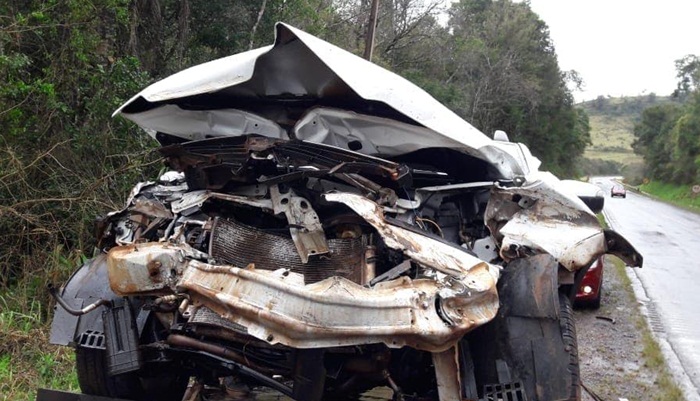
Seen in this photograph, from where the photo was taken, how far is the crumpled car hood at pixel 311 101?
146 inches

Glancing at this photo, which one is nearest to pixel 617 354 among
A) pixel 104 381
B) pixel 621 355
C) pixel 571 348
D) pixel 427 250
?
pixel 621 355

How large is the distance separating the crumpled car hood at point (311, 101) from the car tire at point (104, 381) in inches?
58.9

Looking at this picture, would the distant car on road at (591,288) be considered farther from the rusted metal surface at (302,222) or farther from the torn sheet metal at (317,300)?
the torn sheet metal at (317,300)

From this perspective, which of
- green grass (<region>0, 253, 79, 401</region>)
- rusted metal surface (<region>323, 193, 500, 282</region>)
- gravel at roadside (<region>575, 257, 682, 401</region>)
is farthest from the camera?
gravel at roadside (<region>575, 257, 682, 401</region>)

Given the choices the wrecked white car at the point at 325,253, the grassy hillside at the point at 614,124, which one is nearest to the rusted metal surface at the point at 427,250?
the wrecked white car at the point at 325,253

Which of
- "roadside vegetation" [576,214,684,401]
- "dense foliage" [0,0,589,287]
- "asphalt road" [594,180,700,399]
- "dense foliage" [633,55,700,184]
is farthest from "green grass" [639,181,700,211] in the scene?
"dense foliage" [0,0,589,287]

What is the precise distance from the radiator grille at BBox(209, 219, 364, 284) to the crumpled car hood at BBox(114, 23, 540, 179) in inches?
29.1

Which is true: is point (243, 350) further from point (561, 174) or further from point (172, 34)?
point (561, 174)

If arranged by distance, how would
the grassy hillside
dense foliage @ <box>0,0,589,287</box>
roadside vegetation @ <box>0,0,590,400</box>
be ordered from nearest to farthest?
roadside vegetation @ <box>0,0,590,400</box> → dense foliage @ <box>0,0,589,287</box> → the grassy hillside

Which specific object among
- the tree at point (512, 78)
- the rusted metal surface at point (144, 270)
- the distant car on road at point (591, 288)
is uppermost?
the tree at point (512, 78)

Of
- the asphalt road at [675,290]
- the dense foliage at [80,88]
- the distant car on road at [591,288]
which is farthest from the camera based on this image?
the distant car on road at [591,288]

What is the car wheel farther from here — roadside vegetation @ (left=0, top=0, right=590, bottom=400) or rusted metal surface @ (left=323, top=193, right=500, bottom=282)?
roadside vegetation @ (left=0, top=0, right=590, bottom=400)

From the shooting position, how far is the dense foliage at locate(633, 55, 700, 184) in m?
47.1

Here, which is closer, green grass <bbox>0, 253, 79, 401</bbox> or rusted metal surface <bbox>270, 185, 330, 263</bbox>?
rusted metal surface <bbox>270, 185, 330, 263</bbox>
